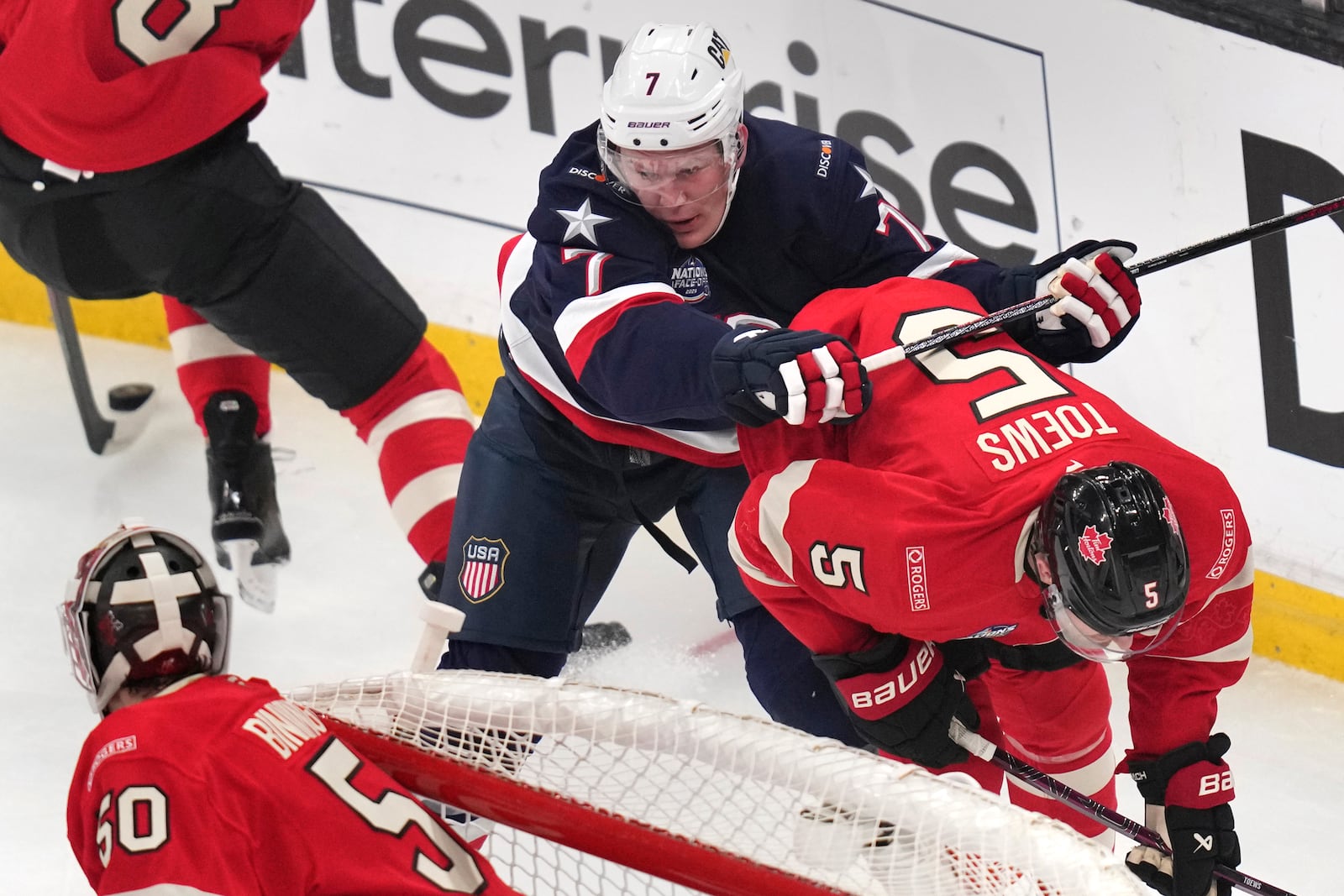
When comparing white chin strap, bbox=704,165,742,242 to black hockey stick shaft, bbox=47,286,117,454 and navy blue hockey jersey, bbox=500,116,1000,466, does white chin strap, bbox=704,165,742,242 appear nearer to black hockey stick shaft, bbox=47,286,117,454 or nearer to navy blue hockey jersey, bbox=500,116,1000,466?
navy blue hockey jersey, bbox=500,116,1000,466

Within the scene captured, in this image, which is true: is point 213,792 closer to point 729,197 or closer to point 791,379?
point 791,379

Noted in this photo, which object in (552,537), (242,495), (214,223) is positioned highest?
(214,223)

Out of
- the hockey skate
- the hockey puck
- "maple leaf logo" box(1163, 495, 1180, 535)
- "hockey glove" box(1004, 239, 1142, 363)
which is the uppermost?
the hockey puck

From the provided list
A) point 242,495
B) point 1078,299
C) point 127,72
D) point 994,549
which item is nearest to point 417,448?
point 242,495

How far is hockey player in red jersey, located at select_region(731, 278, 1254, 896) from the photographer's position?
187 centimetres

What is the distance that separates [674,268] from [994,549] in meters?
0.72

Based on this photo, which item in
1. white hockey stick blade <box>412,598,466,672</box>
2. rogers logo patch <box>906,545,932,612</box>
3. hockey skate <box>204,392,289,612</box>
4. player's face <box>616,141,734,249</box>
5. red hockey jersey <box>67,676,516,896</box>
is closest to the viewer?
red hockey jersey <box>67,676,516,896</box>

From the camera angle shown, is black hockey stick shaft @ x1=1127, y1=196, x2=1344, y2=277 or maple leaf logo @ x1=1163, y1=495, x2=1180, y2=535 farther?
black hockey stick shaft @ x1=1127, y1=196, x2=1344, y2=277

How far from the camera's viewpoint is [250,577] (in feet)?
11.0

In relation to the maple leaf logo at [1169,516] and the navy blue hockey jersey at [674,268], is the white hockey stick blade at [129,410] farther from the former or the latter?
the maple leaf logo at [1169,516]

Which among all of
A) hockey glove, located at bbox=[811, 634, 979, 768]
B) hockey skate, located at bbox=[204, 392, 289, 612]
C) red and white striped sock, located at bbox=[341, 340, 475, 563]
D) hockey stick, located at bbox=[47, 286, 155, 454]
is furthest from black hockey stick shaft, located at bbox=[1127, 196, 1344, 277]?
hockey stick, located at bbox=[47, 286, 155, 454]

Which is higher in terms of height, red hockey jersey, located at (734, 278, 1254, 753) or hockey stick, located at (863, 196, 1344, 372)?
hockey stick, located at (863, 196, 1344, 372)

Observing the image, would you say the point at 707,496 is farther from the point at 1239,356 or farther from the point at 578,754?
the point at 1239,356

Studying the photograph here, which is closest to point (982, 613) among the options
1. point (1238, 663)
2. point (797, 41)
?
point (1238, 663)
